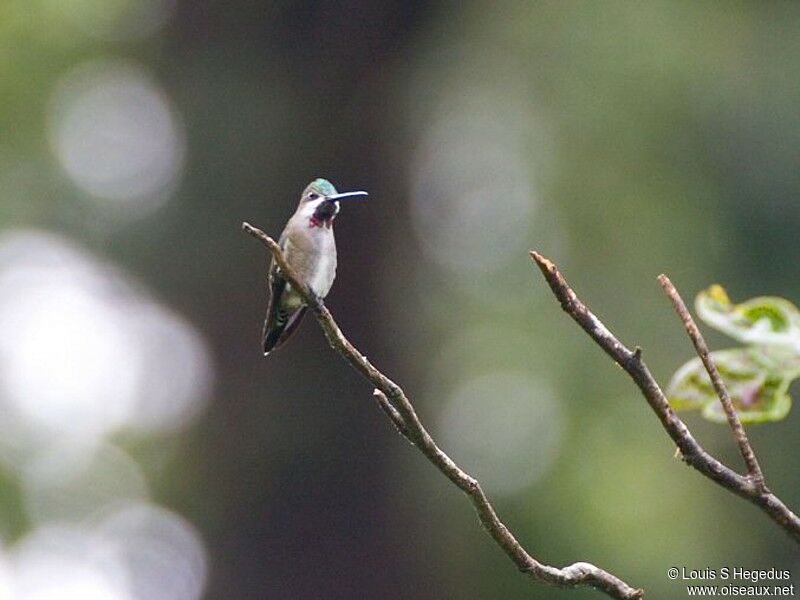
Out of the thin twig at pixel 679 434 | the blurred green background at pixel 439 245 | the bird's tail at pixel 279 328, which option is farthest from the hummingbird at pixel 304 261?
the blurred green background at pixel 439 245

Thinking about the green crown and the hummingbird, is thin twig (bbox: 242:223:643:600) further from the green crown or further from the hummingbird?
the green crown

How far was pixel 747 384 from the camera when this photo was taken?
8.54ft

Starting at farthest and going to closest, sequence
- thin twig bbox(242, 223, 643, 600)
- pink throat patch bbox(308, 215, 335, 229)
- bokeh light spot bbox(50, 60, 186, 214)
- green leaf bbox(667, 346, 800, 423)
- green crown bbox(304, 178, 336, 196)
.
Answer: bokeh light spot bbox(50, 60, 186, 214) → green crown bbox(304, 178, 336, 196) → pink throat patch bbox(308, 215, 335, 229) → green leaf bbox(667, 346, 800, 423) → thin twig bbox(242, 223, 643, 600)

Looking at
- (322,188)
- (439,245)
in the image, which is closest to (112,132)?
(439,245)

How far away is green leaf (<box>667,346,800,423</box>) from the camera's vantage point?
2.52m

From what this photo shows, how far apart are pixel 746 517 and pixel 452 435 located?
286cm

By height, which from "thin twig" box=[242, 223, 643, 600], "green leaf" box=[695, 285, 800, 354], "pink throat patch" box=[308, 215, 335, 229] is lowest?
"pink throat patch" box=[308, 215, 335, 229]

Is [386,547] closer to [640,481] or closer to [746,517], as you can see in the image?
[640,481]

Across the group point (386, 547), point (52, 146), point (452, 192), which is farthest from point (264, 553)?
point (52, 146)

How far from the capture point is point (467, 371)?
1386cm

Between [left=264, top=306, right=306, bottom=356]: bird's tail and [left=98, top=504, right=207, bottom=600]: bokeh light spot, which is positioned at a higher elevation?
[left=264, top=306, right=306, bottom=356]: bird's tail

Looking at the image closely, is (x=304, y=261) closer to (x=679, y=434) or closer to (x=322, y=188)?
(x=322, y=188)

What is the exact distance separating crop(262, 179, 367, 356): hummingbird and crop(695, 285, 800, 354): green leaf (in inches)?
87.5

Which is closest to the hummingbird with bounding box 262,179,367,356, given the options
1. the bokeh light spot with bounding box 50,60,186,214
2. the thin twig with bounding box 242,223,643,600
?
the thin twig with bounding box 242,223,643,600
